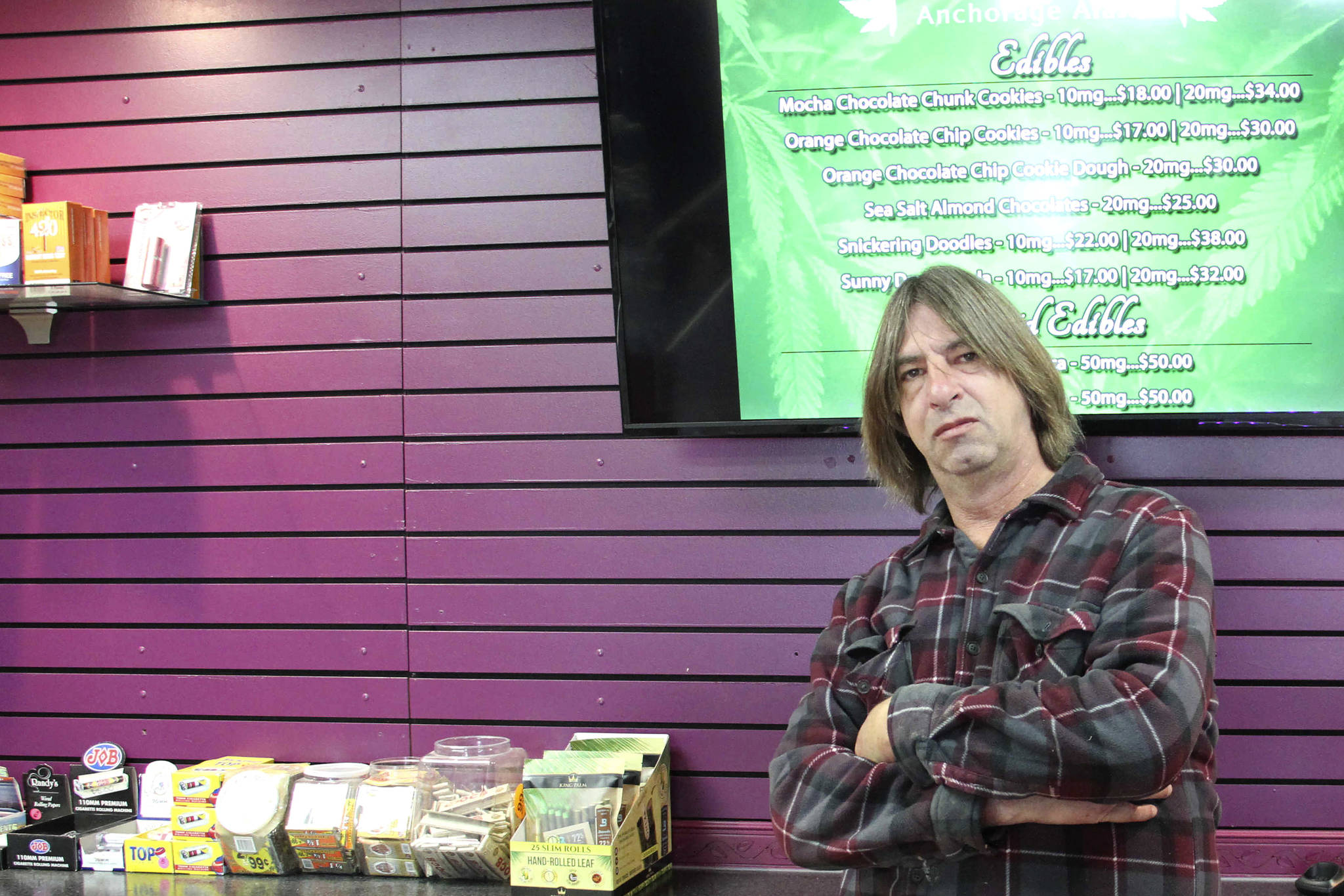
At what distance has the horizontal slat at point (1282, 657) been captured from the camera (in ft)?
9.11

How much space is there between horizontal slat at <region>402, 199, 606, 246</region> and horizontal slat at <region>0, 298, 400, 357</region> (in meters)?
0.23

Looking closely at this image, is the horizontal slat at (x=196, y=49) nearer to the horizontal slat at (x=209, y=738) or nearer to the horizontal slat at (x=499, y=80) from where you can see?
the horizontal slat at (x=499, y=80)

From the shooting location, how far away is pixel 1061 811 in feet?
5.15

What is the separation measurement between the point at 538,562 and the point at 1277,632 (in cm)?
189

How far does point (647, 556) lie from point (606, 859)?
32.1 inches

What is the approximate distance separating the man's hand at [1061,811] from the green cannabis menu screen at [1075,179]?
133 cm

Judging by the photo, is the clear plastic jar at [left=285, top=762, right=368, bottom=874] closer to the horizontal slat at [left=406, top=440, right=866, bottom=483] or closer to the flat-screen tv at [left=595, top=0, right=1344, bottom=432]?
the horizontal slat at [left=406, top=440, right=866, bottom=483]

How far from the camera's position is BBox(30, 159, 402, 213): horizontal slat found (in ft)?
10.5

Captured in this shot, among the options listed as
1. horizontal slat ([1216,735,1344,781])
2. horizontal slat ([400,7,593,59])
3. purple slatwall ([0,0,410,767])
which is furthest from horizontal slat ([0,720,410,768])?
horizontal slat ([1216,735,1344,781])

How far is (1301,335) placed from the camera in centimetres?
264

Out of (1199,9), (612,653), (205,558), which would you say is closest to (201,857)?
(205,558)

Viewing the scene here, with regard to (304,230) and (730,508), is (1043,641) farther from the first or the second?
(304,230)

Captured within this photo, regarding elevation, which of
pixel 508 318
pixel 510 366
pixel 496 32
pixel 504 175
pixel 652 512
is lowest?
pixel 652 512

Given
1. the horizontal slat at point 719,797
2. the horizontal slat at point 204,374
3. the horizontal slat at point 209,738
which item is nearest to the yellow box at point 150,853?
the horizontal slat at point 209,738
